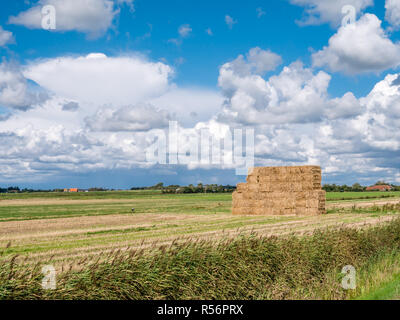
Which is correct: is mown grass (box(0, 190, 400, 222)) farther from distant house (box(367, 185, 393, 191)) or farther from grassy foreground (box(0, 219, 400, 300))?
distant house (box(367, 185, 393, 191))

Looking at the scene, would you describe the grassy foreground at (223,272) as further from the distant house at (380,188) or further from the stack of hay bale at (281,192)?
the distant house at (380,188)

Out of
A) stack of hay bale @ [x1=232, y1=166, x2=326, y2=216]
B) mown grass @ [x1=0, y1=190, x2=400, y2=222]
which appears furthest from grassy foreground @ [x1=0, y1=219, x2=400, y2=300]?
mown grass @ [x1=0, y1=190, x2=400, y2=222]

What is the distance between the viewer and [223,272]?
10.2 metres

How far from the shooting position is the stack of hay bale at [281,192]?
114 feet

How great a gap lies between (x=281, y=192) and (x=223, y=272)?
1034 inches

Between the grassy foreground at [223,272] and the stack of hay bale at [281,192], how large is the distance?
62.2 ft

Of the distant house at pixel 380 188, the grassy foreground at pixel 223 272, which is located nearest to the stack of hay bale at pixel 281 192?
the grassy foreground at pixel 223 272

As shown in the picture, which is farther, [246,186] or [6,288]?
[246,186]
